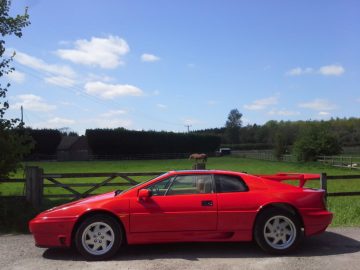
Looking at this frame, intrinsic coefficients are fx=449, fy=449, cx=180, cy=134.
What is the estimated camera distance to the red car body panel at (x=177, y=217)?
22.6 feet

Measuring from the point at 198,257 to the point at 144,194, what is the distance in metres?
1.25

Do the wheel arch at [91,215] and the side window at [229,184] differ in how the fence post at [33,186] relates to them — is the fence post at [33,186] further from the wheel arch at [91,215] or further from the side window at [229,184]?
the side window at [229,184]

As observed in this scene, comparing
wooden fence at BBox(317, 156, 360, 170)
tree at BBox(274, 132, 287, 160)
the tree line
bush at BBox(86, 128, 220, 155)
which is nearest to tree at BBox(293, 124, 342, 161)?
the tree line

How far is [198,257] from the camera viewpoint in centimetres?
678

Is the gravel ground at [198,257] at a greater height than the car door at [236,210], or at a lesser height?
lesser

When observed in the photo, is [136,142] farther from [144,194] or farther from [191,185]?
[144,194]

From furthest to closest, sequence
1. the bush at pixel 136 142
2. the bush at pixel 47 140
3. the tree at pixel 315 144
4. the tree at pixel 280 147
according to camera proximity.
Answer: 1. the bush at pixel 136 142
2. the bush at pixel 47 140
3. the tree at pixel 280 147
4. the tree at pixel 315 144

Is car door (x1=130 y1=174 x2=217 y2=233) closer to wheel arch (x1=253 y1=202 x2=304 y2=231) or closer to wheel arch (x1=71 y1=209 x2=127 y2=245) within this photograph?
wheel arch (x1=71 y1=209 x2=127 y2=245)

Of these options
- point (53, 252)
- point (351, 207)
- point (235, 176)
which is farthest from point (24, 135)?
point (351, 207)

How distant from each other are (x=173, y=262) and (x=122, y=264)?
733 mm

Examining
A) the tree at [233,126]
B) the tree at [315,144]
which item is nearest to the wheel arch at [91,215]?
the tree at [315,144]

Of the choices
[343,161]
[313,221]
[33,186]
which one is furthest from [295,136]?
[313,221]

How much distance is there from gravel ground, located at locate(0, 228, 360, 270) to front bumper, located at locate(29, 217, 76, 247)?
242mm

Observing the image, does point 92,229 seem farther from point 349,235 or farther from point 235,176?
point 349,235
